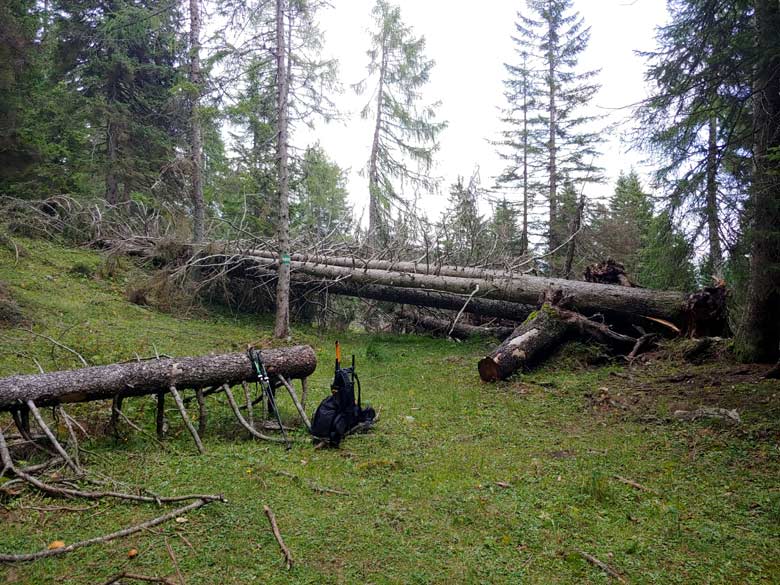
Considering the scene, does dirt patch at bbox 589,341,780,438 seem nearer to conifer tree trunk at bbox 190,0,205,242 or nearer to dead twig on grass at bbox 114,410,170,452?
dead twig on grass at bbox 114,410,170,452

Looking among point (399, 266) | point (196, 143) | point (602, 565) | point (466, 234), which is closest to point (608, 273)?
point (466, 234)

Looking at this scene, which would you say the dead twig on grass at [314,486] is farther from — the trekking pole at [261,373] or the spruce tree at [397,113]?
the spruce tree at [397,113]

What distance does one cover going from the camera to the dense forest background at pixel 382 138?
21.4 feet

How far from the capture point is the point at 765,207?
19.3ft

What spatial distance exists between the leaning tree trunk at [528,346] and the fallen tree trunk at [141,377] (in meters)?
3.54

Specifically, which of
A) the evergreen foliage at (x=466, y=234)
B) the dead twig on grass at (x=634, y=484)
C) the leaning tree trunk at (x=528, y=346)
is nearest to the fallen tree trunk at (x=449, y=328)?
the evergreen foliage at (x=466, y=234)

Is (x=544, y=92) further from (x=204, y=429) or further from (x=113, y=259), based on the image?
(x=204, y=429)

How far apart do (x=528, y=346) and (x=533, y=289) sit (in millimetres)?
2737

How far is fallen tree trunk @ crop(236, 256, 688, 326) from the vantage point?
9664 millimetres

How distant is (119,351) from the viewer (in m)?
8.06

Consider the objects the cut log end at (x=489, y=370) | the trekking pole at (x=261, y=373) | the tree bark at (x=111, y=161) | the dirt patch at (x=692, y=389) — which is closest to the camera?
the dirt patch at (x=692, y=389)

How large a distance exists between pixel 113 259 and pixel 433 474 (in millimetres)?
12302

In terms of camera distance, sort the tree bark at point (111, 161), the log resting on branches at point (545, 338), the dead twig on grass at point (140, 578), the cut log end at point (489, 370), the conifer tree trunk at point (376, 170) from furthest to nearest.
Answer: the conifer tree trunk at point (376, 170) → the tree bark at point (111, 161) → the log resting on branches at point (545, 338) → the cut log end at point (489, 370) → the dead twig on grass at point (140, 578)

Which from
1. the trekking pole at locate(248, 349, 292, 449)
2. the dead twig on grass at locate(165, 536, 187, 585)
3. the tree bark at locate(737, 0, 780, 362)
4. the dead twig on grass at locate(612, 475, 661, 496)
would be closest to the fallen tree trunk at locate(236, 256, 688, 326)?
the tree bark at locate(737, 0, 780, 362)
